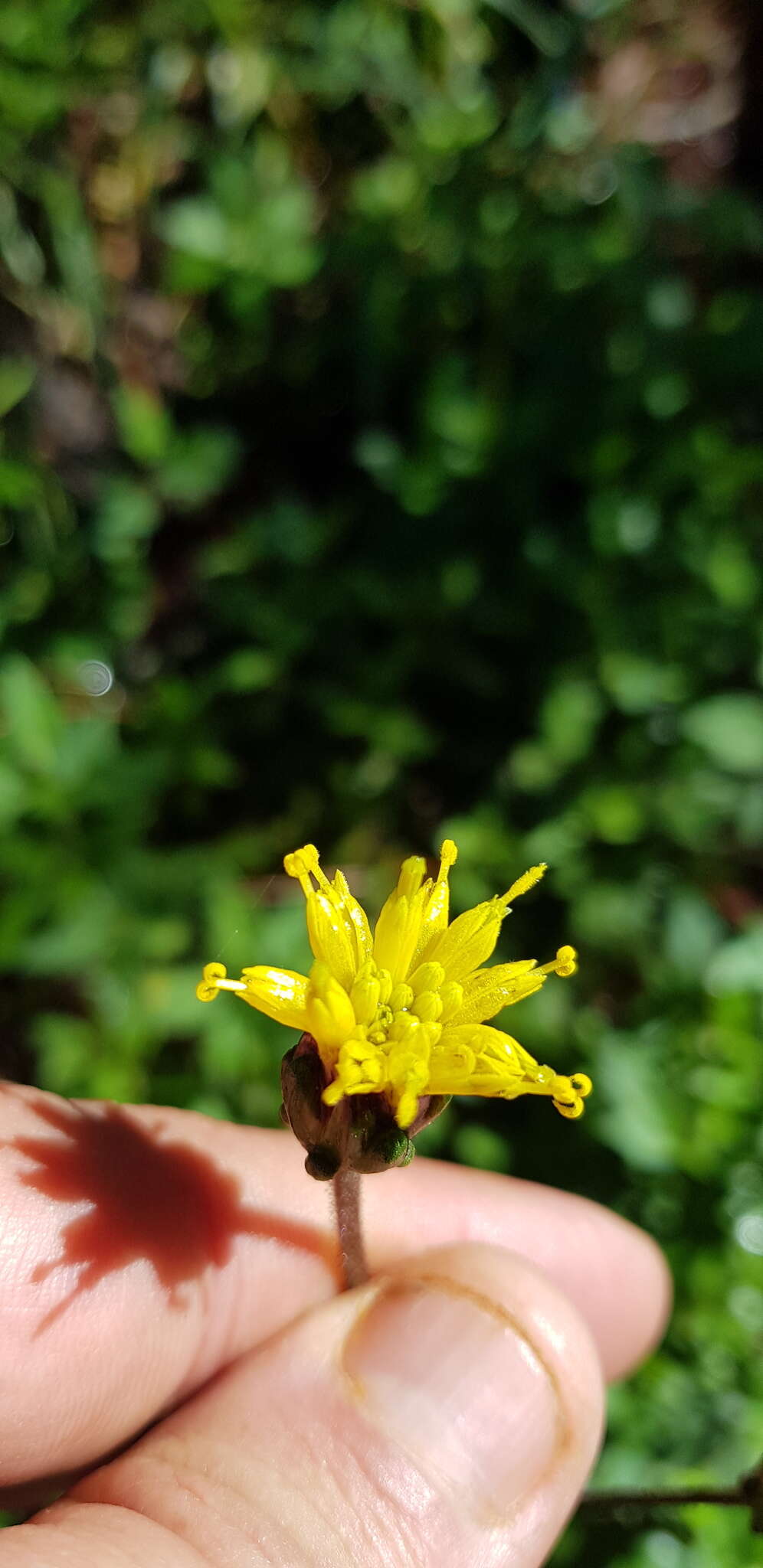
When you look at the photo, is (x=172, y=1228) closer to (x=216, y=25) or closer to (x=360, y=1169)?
(x=360, y=1169)

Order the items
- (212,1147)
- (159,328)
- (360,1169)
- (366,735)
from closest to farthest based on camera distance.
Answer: (360,1169) → (212,1147) → (366,735) → (159,328)

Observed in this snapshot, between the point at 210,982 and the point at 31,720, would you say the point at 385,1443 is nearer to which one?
the point at 210,982

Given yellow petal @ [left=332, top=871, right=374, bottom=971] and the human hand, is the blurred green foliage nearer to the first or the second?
the human hand

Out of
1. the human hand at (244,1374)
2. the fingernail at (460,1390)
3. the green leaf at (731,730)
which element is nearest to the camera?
the human hand at (244,1374)

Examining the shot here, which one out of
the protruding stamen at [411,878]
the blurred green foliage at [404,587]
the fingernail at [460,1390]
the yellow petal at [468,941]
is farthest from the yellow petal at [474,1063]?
the blurred green foliage at [404,587]

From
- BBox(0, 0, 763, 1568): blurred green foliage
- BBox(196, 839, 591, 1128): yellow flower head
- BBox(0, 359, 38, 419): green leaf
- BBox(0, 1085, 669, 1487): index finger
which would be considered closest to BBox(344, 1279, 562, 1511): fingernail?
BBox(0, 1085, 669, 1487): index finger

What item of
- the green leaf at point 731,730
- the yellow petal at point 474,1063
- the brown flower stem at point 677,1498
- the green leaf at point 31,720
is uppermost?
the yellow petal at point 474,1063

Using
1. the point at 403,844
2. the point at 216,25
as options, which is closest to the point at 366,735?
the point at 403,844

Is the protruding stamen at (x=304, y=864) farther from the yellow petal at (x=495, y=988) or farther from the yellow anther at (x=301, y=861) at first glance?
the yellow petal at (x=495, y=988)
